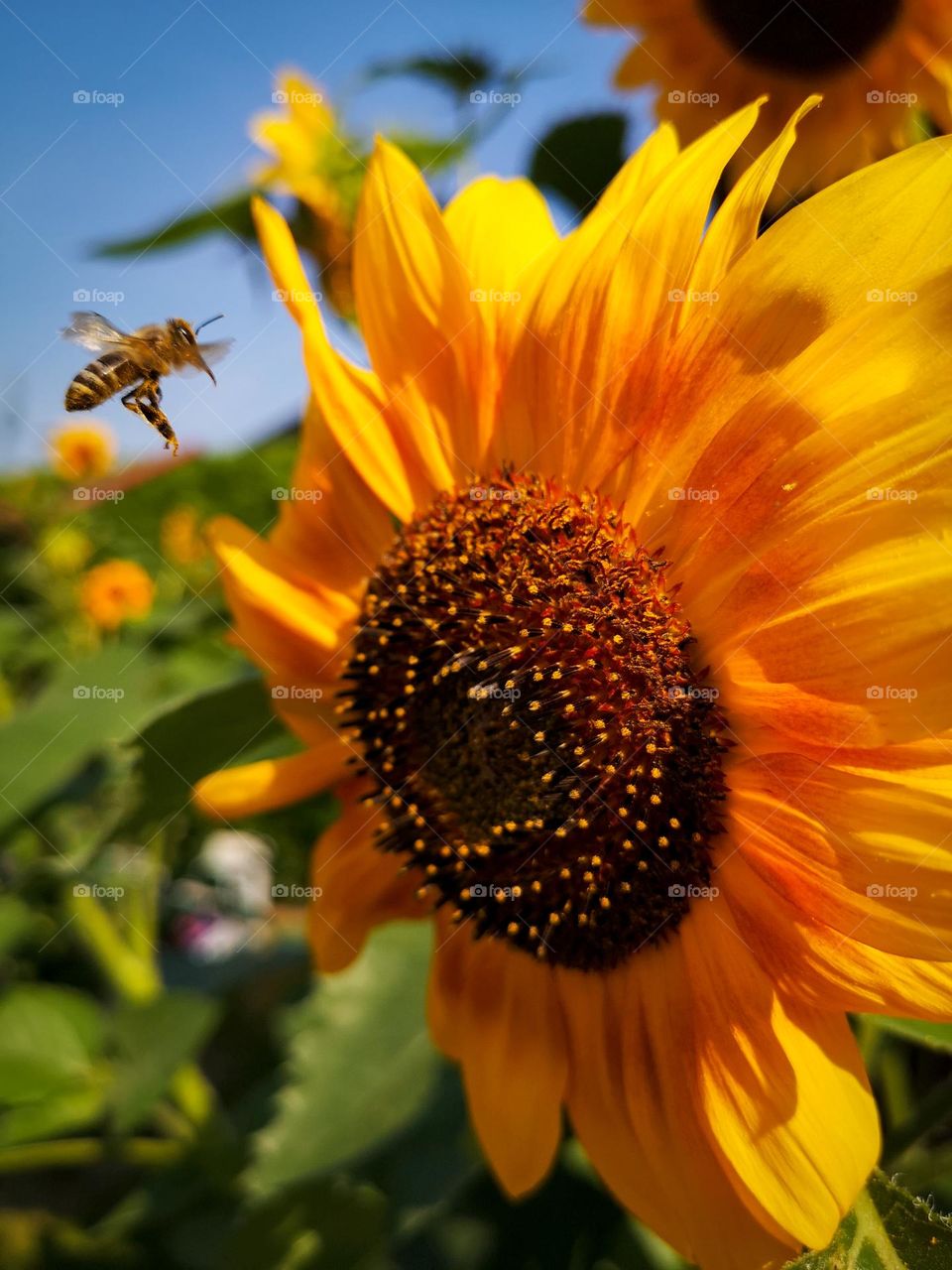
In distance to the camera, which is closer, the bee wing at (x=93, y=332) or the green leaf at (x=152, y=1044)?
the bee wing at (x=93, y=332)

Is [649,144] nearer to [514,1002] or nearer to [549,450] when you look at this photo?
[549,450]

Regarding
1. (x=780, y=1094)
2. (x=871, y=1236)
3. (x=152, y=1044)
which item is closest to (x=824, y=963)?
(x=780, y=1094)

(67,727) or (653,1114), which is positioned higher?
(67,727)

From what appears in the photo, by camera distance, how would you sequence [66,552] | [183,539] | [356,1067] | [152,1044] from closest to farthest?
[356,1067], [152,1044], [66,552], [183,539]

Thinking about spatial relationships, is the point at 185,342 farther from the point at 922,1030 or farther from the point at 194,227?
the point at 922,1030

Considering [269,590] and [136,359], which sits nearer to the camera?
[136,359]

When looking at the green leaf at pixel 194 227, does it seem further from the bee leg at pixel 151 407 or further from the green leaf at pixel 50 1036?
the green leaf at pixel 50 1036

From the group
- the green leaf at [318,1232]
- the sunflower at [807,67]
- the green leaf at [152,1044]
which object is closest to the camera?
the sunflower at [807,67]

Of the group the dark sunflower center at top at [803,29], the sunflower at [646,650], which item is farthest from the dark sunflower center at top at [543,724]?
the dark sunflower center at top at [803,29]
